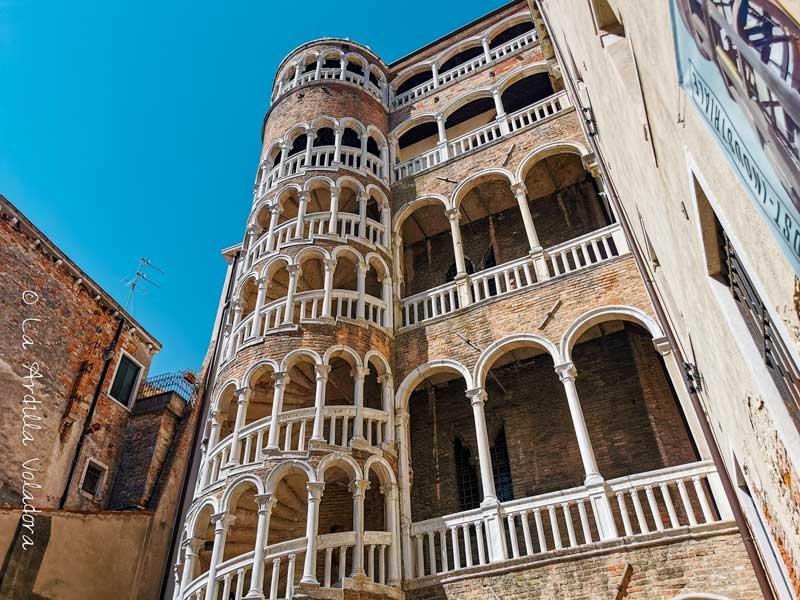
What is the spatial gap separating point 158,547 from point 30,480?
3.38 m

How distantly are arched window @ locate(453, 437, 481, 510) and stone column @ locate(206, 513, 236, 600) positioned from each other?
4.69 meters

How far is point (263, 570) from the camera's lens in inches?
351

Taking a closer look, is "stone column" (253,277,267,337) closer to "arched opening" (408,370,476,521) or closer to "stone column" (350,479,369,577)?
"arched opening" (408,370,476,521)

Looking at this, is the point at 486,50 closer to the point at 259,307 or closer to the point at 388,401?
the point at 259,307

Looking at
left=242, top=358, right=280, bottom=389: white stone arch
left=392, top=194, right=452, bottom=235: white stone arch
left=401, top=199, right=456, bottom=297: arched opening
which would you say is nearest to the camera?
left=242, top=358, right=280, bottom=389: white stone arch

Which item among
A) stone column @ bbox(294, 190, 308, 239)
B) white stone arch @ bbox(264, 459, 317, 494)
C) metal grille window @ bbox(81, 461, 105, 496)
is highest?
stone column @ bbox(294, 190, 308, 239)

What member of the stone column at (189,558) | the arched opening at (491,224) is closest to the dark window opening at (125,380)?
the stone column at (189,558)

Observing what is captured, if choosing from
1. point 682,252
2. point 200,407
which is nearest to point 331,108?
point 200,407

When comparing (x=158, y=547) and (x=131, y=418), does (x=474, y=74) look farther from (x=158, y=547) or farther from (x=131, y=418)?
(x=158, y=547)

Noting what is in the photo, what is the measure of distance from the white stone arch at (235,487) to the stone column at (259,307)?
3.36 m

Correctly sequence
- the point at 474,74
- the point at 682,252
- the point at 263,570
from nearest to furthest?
the point at 682,252, the point at 263,570, the point at 474,74

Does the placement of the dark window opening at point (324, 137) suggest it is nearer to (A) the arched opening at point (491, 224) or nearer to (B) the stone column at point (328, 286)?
(A) the arched opening at point (491, 224)

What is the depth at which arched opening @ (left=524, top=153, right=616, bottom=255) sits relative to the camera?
14336mm

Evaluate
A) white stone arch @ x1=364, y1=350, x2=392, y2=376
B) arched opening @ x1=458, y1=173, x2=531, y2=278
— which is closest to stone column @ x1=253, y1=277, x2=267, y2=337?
white stone arch @ x1=364, y1=350, x2=392, y2=376
